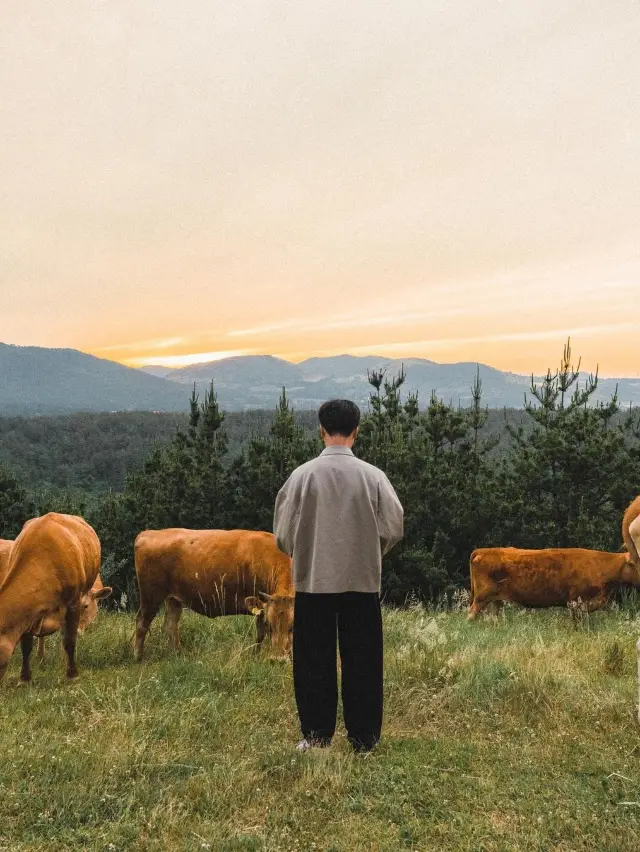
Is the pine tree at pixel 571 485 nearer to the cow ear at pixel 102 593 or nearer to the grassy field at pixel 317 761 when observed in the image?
the grassy field at pixel 317 761

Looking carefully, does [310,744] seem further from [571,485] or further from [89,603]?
[571,485]

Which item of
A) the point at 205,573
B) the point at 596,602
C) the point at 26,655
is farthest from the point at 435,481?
the point at 26,655

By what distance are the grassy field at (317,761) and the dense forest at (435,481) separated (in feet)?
43.5

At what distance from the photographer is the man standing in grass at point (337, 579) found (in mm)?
4340

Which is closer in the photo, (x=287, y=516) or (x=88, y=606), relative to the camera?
(x=287, y=516)

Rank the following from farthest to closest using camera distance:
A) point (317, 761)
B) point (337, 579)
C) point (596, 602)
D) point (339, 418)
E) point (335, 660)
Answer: point (596, 602), point (339, 418), point (335, 660), point (337, 579), point (317, 761)

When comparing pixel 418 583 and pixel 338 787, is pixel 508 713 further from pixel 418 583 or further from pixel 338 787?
pixel 418 583

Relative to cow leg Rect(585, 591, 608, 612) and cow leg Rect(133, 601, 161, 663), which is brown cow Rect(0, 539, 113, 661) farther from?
cow leg Rect(585, 591, 608, 612)

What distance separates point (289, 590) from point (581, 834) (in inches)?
140

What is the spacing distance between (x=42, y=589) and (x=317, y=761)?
3269mm

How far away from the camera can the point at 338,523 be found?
14.3 feet

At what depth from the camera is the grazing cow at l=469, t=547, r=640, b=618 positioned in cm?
1045

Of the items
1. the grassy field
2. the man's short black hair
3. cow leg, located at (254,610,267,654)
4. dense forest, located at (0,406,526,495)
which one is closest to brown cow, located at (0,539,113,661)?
the grassy field

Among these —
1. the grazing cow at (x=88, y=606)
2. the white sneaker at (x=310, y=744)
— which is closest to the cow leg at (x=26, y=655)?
the grazing cow at (x=88, y=606)
